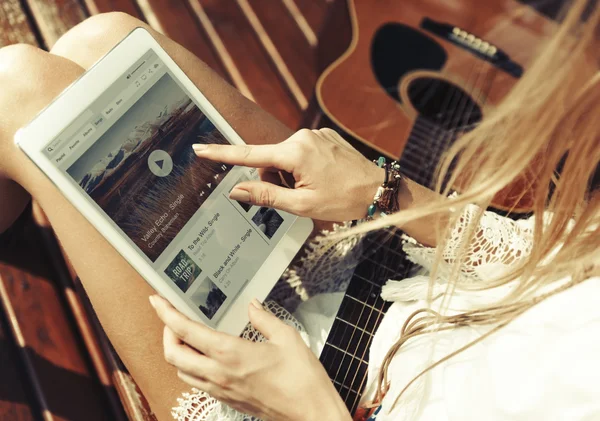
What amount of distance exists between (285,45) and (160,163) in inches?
33.2

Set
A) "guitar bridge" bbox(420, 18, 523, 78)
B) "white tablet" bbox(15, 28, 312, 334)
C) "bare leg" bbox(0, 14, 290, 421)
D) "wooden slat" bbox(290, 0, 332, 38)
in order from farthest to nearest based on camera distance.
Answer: "wooden slat" bbox(290, 0, 332, 38)
"guitar bridge" bbox(420, 18, 523, 78)
"bare leg" bbox(0, 14, 290, 421)
"white tablet" bbox(15, 28, 312, 334)

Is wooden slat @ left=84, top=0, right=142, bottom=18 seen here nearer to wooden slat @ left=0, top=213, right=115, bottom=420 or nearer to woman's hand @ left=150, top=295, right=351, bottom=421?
wooden slat @ left=0, top=213, right=115, bottom=420

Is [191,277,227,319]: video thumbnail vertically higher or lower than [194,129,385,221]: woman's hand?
lower

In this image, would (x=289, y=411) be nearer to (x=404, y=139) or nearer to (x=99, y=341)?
(x=99, y=341)

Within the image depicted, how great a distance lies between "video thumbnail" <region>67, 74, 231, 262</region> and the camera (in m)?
0.55

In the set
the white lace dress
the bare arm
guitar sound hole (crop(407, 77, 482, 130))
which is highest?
guitar sound hole (crop(407, 77, 482, 130))

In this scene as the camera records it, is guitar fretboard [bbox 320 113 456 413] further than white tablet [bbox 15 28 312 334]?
Yes

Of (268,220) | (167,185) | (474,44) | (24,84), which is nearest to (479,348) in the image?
(268,220)

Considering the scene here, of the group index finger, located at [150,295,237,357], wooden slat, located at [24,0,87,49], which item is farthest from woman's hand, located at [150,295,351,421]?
wooden slat, located at [24,0,87,49]

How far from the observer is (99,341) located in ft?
2.81

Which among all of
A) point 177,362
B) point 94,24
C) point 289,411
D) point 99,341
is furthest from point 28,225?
point 289,411

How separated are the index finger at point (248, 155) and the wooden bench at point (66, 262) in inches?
18.0

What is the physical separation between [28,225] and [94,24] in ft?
1.43

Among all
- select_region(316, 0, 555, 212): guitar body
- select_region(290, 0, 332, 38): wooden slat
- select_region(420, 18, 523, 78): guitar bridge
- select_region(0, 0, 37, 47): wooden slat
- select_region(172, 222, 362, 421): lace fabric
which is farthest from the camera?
select_region(290, 0, 332, 38): wooden slat
